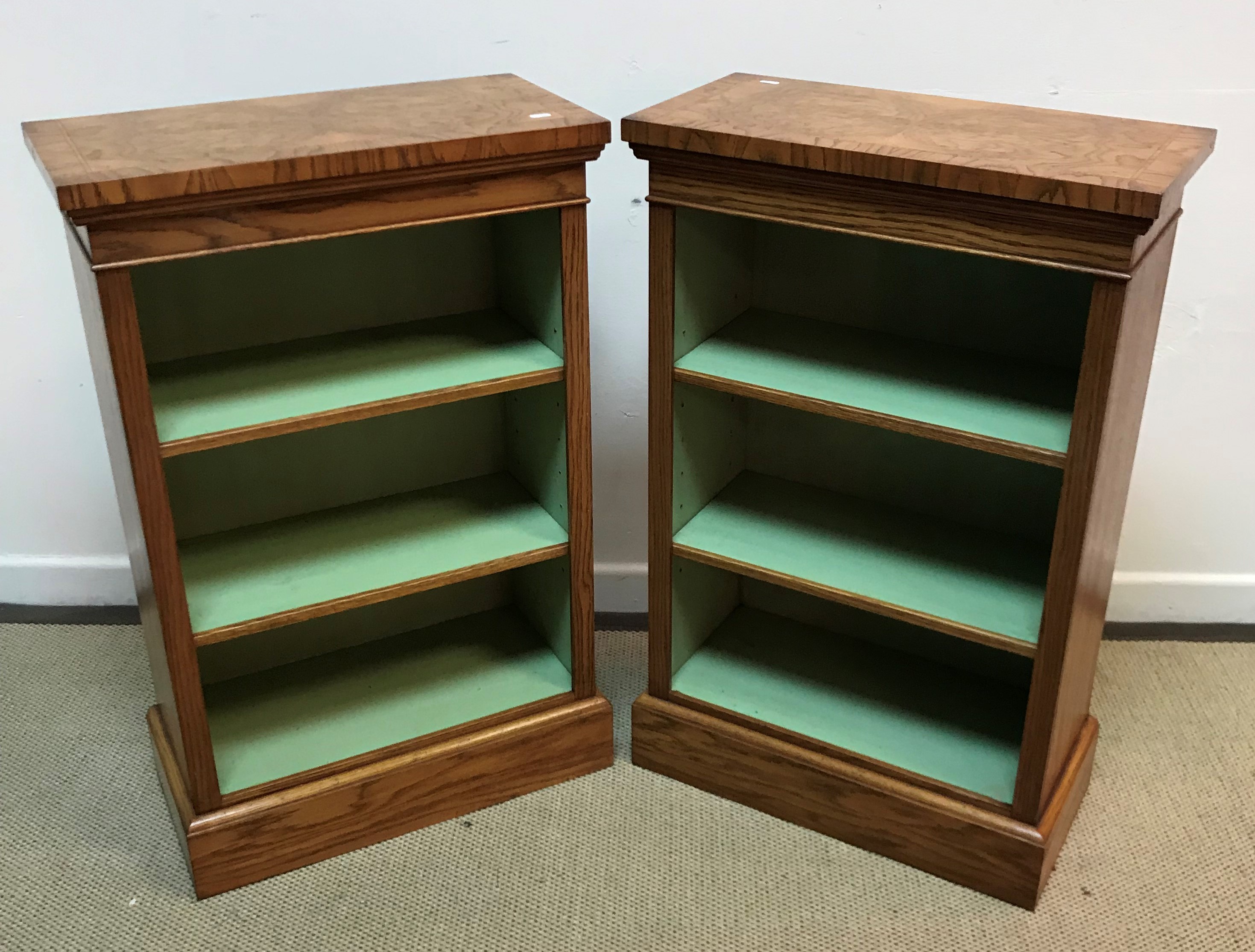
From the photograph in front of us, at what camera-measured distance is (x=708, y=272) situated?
1775 mm

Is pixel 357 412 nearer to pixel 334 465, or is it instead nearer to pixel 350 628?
pixel 334 465

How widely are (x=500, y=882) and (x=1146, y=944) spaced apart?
95 cm

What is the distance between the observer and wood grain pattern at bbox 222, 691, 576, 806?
5.78 ft

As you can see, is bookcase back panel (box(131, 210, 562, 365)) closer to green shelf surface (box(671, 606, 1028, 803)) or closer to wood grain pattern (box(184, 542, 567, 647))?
wood grain pattern (box(184, 542, 567, 647))

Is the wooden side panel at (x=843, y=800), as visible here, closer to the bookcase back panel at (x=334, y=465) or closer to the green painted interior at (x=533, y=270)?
the bookcase back panel at (x=334, y=465)

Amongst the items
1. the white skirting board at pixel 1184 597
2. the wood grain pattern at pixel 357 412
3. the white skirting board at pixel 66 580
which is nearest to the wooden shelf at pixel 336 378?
the wood grain pattern at pixel 357 412

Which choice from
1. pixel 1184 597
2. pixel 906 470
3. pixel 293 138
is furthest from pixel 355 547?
pixel 1184 597

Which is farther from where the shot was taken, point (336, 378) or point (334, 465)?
point (334, 465)

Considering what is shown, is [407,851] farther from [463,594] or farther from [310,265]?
[310,265]

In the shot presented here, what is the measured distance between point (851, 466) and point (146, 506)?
1.11 meters

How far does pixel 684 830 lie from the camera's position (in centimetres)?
188

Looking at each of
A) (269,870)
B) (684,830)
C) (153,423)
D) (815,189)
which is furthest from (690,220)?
(269,870)

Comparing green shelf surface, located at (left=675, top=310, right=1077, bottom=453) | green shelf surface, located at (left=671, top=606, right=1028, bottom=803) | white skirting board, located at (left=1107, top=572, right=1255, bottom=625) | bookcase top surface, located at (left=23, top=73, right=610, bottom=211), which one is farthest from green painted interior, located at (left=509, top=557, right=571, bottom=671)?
white skirting board, located at (left=1107, top=572, right=1255, bottom=625)

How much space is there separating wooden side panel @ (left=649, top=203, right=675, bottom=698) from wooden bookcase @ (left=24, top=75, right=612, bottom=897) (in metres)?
0.10
